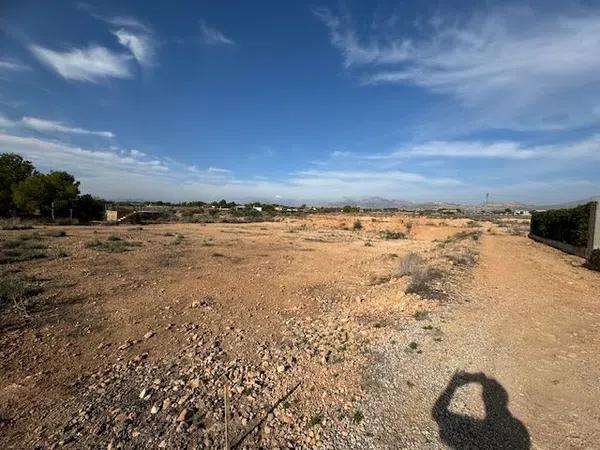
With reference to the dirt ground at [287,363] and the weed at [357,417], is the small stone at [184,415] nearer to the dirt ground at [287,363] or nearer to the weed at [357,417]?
the dirt ground at [287,363]

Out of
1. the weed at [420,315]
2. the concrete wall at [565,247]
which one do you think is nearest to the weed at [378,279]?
the weed at [420,315]

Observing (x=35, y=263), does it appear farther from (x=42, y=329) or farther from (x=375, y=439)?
(x=375, y=439)

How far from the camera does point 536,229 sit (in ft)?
98.5

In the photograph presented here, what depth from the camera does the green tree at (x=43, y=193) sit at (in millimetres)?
33000

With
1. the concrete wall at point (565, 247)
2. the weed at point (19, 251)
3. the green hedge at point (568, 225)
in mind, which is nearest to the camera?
the weed at point (19, 251)

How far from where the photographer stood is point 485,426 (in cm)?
397

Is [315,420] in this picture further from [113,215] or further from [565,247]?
[113,215]

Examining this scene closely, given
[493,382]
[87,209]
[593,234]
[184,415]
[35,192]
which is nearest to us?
[184,415]

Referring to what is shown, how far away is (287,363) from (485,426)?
105 inches

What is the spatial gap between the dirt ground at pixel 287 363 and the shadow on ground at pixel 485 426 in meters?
0.02

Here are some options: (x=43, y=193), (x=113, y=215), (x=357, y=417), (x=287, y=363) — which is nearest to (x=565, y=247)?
(x=287, y=363)

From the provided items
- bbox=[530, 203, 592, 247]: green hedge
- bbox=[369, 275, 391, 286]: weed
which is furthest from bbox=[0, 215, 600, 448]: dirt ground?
bbox=[530, 203, 592, 247]: green hedge

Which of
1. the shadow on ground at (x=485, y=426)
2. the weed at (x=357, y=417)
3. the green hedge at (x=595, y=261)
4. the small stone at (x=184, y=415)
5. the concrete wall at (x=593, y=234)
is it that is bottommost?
the weed at (x=357, y=417)

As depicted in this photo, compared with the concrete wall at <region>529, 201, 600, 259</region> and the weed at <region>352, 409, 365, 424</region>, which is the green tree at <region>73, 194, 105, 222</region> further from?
the concrete wall at <region>529, 201, 600, 259</region>
